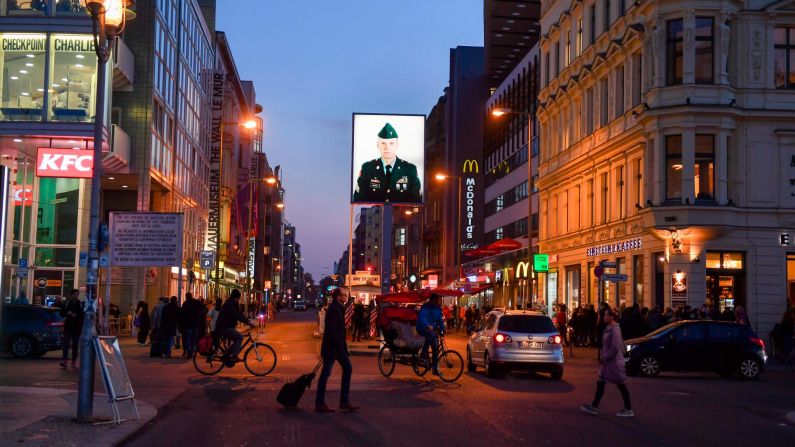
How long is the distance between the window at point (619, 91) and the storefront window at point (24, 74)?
2324 cm

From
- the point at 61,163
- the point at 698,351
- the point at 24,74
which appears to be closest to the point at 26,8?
the point at 24,74

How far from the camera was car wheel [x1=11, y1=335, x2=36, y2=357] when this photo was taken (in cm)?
2544

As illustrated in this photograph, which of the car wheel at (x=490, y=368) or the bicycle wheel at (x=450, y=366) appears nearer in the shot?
the bicycle wheel at (x=450, y=366)

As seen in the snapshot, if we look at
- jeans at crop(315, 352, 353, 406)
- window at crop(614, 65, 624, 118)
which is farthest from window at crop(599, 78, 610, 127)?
jeans at crop(315, 352, 353, 406)

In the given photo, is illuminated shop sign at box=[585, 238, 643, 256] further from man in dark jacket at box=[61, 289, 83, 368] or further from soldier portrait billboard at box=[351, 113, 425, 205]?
man in dark jacket at box=[61, 289, 83, 368]

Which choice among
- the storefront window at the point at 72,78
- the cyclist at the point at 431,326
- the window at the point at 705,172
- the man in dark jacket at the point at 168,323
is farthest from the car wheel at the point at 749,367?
the storefront window at the point at 72,78

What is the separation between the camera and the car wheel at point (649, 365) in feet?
76.6

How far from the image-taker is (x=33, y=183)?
38844 millimetres

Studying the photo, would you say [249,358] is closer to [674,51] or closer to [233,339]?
[233,339]

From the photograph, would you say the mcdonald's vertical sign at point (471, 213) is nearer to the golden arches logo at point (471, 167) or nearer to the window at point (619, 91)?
the golden arches logo at point (471, 167)

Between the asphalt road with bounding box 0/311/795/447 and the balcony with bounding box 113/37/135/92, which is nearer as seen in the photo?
the asphalt road with bounding box 0/311/795/447

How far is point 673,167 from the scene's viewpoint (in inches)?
1359

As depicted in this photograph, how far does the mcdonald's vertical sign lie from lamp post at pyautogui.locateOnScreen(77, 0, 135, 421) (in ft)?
221

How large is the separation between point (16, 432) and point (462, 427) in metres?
5.73
